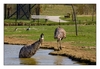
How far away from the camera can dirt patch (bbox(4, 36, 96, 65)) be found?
98.4m

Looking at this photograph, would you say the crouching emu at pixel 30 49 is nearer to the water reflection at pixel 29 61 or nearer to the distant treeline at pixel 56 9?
the water reflection at pixel 29 61

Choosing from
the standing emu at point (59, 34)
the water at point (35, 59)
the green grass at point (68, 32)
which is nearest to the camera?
the water at point (35, 59)

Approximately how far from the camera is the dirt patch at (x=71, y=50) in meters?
98.4

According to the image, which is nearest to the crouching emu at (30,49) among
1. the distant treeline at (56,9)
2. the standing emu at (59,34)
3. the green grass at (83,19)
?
the standing emu at (59,34)

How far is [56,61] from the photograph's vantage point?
9850 cm

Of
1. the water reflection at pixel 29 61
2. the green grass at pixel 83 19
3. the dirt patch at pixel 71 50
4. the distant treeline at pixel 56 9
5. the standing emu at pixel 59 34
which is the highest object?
the distant treeline at pixel 56 9

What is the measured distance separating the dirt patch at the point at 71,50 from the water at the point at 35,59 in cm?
13

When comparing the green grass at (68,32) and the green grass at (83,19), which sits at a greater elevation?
the green grass at (83,19)

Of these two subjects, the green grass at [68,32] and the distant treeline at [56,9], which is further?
the green grass at [68,32]

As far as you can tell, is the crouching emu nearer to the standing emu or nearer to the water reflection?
the water reflection

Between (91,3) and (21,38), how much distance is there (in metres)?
1.70

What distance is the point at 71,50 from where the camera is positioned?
98938mm

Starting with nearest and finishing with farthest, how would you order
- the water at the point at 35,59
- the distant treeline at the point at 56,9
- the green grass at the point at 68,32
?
1. the water at the point at 35,59
2. the distant treeline at the point at 56,9
3. the green grass at the point at 68,32

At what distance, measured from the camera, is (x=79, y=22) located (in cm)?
9881
